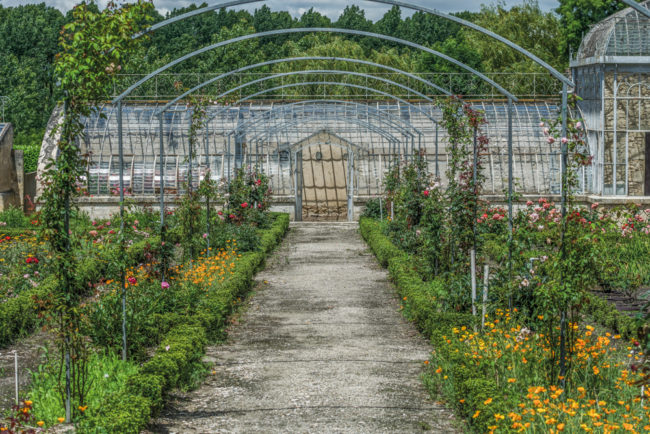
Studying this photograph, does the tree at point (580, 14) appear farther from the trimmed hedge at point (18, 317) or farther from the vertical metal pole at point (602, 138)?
the trimmed hedge at point (18, 317)

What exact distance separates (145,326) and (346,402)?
2789mm

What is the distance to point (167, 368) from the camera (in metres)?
7.26

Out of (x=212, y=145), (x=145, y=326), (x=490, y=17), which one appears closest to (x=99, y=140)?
(x=212, y=145)

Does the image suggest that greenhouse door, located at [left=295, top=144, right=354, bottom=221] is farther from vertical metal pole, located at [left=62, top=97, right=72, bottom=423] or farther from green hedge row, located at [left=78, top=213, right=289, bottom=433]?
vertical metal pole, located at [left=62, top=97, right=72, bottom=423]

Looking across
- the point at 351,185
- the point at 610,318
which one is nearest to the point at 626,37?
the point at 351,185

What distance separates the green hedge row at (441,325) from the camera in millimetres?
6395

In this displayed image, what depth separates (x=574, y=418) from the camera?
5.86 m

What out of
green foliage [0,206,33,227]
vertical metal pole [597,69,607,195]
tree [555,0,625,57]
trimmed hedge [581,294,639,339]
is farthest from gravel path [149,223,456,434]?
tree [555,0,625,57]

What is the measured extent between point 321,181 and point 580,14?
16.7m

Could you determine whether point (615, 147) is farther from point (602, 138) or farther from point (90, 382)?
point (90, 382)

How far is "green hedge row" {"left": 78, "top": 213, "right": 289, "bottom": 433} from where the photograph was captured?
5.98 meters

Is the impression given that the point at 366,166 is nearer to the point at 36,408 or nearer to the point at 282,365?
the point at 282,365

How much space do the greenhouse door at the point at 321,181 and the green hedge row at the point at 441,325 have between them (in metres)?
8.23

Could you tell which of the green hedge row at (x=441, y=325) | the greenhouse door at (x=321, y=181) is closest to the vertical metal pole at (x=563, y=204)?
the green hedge row at (x=441, y=325)
